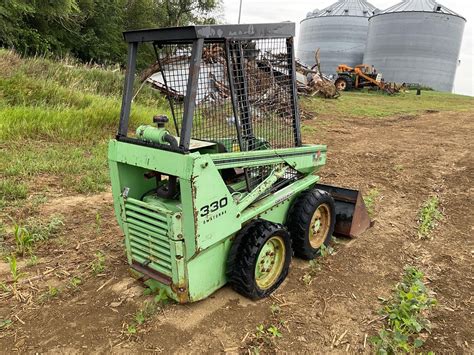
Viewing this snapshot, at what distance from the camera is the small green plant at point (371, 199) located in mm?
5199

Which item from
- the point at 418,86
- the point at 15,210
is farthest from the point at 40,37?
the point at 418,86

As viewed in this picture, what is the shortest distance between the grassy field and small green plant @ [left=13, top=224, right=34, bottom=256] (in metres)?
0.99

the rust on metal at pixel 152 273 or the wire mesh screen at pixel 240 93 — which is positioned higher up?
the wire mesh screen at pixel 240 93

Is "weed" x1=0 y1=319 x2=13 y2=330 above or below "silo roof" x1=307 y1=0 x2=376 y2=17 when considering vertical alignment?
below

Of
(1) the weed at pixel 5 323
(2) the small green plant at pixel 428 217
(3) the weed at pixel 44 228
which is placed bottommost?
(2) the small green plant at pixel 428 217

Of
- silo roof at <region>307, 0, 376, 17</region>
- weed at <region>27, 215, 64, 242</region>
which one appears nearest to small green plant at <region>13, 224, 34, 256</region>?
weed at <region>27, 215, 64, 242</region>

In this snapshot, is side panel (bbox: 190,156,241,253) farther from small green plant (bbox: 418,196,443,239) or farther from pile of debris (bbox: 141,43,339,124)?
small green plant (bbox: 418,196,443,239)

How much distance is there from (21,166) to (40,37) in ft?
45.9

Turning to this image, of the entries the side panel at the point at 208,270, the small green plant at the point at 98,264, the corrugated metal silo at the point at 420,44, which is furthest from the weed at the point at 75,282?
the corrugated metal silo at the point at 420,44

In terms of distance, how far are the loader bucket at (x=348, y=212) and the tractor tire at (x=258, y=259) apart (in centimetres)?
121

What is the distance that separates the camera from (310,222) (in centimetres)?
373

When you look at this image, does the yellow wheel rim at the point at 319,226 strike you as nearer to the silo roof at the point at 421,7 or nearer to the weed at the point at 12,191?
the weed at the point at 12,191

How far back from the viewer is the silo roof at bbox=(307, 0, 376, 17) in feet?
124

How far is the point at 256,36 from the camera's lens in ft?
9.51
